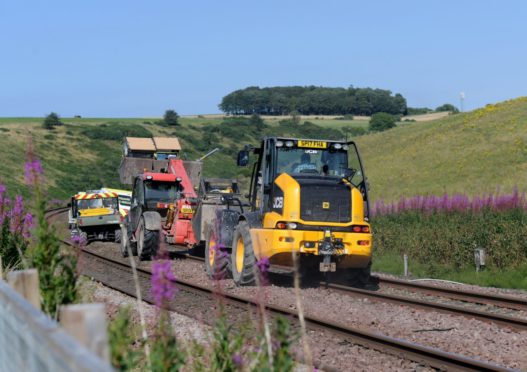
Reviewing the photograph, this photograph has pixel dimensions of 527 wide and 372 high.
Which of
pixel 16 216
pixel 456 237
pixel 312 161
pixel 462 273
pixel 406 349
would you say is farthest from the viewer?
pixel 456 237

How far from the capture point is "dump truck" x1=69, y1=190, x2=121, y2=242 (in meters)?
29.3

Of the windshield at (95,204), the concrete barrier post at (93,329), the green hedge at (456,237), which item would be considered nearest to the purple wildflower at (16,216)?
the concrete barrier post at (93,329)

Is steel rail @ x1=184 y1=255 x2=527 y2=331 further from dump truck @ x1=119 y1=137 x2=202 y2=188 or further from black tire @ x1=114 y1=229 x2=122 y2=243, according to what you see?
black tire @ x1=114 y1=229 x2=122 y2=243

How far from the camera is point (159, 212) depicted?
22.3 meters

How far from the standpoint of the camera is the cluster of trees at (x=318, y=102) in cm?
13962

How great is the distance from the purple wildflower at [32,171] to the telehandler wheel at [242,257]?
8.60 meters

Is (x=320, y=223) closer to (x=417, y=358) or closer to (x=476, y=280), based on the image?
(x=476, y=280)

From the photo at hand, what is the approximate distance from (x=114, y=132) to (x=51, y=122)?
8.03 m

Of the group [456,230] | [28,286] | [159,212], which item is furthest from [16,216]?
[456,230]

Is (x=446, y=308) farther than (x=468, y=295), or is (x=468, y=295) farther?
(x=468, y=295)

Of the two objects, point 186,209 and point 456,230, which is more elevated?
point 186,209

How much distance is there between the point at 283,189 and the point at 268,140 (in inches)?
45.5

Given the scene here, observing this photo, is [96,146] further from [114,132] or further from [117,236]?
[117,236]

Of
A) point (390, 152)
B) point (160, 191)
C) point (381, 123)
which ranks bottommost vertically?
point (160, 191)
